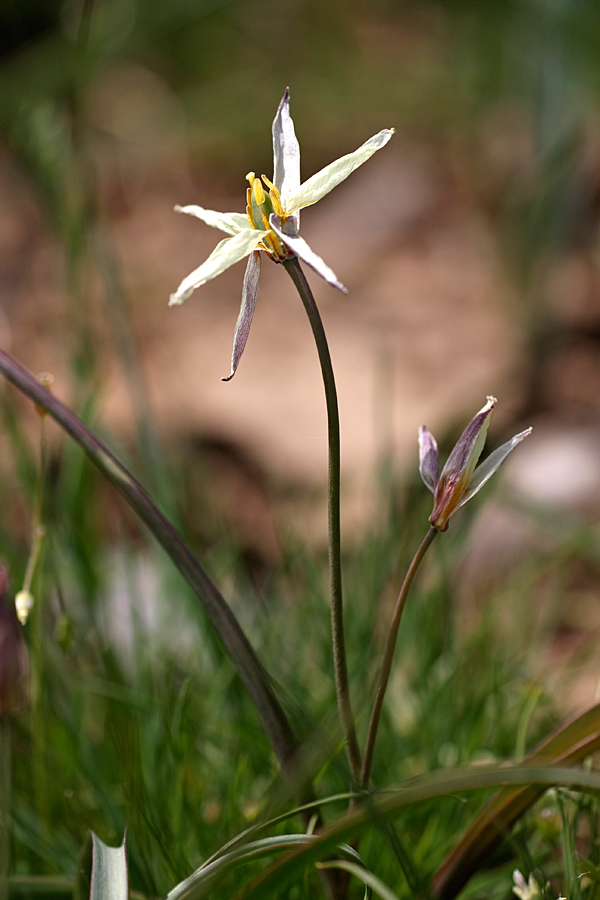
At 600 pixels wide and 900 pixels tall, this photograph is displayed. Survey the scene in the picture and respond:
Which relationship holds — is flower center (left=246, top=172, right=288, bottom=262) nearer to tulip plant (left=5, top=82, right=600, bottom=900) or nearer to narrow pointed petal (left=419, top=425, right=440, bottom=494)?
tulip plant (left=5, top=82, right=600, bottom=900)

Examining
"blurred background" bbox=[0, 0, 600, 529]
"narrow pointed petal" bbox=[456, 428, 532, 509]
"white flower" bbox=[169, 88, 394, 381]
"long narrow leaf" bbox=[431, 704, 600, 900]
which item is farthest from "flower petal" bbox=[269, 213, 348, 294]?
"blurred background" bbox=[0, 0, 600, 529]

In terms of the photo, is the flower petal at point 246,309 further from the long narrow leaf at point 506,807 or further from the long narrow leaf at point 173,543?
the long narrow leaf at point 506,807

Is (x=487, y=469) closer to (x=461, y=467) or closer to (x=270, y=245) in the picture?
(x=461, y=467)

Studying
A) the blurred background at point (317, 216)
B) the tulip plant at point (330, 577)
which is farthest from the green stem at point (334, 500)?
the blurred background at point (317, 216)

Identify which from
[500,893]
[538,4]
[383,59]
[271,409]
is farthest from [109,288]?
[383,59]

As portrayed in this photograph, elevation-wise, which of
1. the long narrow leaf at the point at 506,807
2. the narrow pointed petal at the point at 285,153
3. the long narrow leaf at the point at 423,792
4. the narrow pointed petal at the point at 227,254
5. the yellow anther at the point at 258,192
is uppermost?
the narrow pointed petal at the point at 285,153

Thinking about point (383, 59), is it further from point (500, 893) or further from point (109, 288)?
point (500, 893)

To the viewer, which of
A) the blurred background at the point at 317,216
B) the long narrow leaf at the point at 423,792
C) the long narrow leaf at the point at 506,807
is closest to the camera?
the long narrow leaf at the point at 423,792

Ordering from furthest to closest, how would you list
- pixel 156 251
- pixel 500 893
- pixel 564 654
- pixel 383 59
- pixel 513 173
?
pixel 383 59 → pixel 156 251 → pixel 513 173 → pixel 564 654 → pixel 500 893
